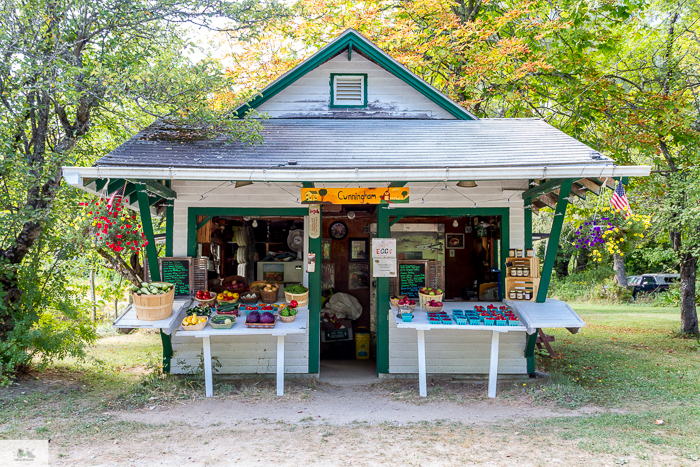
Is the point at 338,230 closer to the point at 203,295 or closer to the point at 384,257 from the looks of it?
the point at 384,257

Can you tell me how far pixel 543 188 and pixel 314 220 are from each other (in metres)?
3.37

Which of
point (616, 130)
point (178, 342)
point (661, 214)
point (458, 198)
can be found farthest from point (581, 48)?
point (178, 342)

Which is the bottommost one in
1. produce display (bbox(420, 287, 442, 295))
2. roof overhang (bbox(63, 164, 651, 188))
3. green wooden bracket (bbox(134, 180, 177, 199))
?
produce display (bbox(420, 287, 442, 295))

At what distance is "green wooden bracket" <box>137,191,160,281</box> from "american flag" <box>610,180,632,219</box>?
6.11 metres

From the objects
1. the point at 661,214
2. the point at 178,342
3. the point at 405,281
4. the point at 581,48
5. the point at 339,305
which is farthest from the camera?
the point at 581,48

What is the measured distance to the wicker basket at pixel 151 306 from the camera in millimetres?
6281

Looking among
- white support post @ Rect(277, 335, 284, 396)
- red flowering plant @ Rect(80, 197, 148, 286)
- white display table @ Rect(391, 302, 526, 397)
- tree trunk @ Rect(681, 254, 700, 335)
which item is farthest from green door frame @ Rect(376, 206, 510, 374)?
tree trunk @ Rect(681, 254, 700, 335)

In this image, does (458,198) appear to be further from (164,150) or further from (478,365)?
(164,150)

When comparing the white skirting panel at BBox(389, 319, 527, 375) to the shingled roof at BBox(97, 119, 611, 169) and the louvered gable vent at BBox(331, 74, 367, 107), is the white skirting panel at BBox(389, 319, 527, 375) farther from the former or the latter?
the louvered gable vent at BBox(331, 74, 367, 107)

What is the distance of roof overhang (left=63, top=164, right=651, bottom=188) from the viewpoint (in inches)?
237

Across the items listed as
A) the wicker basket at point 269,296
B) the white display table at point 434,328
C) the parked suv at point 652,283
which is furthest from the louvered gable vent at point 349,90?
the parked suv at point 652,283

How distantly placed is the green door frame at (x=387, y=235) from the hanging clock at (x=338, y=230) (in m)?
1.80

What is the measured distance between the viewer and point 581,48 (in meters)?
11.6

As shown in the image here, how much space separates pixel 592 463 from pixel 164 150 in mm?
6490
